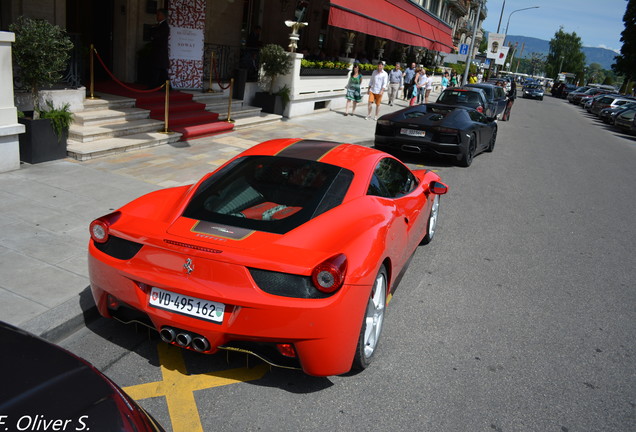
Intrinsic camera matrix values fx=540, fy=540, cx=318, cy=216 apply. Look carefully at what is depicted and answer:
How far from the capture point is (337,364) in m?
3.31

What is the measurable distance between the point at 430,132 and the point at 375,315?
7.91 meters

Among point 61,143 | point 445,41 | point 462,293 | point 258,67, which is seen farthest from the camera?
point 445,41

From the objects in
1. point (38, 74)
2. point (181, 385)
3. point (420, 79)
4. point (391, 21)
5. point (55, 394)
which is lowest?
point (181, 385)

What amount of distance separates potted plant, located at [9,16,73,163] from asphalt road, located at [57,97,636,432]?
16.2 ft

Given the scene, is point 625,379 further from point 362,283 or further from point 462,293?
point 362,283

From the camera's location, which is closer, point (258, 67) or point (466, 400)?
point (466, 400)

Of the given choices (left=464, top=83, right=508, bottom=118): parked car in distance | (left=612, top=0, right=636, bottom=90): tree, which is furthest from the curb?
(left=612, top=0, right=636, bottom=90): tree

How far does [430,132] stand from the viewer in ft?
36.5

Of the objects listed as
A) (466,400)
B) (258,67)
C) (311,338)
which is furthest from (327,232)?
(258,67)

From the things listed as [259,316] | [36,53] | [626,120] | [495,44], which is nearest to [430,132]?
[36,53]

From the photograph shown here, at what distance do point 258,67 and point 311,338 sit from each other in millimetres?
13510

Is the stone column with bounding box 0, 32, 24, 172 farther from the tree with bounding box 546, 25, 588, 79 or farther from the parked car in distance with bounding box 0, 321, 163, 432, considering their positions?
the tree with bounding box 546, 25, 588, 79

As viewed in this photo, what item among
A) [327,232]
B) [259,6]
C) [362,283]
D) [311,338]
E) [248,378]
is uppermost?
[259,6]

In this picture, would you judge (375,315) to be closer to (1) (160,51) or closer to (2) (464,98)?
(1) (160,51)
